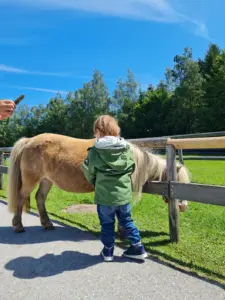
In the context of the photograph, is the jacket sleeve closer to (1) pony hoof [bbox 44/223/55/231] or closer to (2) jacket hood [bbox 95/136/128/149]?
(2) jacket hood [bbox 95/136/128/149]

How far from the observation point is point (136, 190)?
4.38m

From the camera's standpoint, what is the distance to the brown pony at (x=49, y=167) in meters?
4.64

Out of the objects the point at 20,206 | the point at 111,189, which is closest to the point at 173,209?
the point at 111,189

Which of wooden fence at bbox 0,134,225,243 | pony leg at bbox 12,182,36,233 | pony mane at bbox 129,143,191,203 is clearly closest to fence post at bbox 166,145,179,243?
wooden fence at bbox 0,134,225,243

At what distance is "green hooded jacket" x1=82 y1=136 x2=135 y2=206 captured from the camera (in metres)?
3.52

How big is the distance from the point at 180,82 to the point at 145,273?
151 ft

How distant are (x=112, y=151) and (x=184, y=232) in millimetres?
1796

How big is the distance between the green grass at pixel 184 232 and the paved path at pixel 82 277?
276 millimetres

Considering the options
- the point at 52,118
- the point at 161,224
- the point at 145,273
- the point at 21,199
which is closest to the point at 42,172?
the point at 21,199

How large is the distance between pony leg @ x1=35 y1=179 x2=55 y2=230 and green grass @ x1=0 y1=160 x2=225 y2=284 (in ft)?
1.40

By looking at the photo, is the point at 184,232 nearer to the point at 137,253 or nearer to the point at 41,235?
the point at 137,253

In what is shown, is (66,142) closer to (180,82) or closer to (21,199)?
(21,199)

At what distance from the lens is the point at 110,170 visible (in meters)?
3.56

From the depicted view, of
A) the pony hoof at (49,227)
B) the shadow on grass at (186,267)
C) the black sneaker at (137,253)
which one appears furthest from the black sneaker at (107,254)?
the pony hoof at (49,227)
